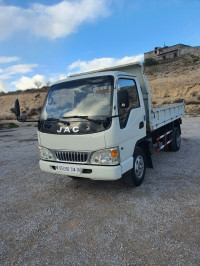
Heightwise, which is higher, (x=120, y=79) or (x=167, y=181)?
(x=120, y=79)

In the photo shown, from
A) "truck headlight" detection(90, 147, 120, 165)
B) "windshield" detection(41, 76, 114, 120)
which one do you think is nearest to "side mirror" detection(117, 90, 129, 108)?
"windshield" detection(41, 76, 114, 120)

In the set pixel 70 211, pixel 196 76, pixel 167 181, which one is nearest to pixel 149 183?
pixel 167 181

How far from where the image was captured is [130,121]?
12.9 feet

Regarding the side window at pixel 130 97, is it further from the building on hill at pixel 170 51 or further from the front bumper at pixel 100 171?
the building on hill at pixel 170 51

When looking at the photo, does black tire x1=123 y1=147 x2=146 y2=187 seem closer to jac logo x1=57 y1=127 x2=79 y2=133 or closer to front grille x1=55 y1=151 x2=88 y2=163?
front grille x1=55 y1=151 x2=88 y2=163

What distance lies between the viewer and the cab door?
12.1 ft

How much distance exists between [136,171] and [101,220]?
1373 millimetres

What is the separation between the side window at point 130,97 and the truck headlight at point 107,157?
0.52 meters

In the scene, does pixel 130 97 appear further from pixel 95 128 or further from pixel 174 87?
pixel 174 87

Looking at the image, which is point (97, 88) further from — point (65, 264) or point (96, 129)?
point (65, 264)

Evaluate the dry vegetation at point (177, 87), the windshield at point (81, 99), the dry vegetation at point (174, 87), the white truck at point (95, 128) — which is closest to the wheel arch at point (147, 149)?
the white truck at point (95, 128)

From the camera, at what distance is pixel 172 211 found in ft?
11.1

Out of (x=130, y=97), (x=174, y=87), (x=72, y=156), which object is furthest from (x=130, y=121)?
(x=174, y=87)

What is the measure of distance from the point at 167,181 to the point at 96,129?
2.27m
